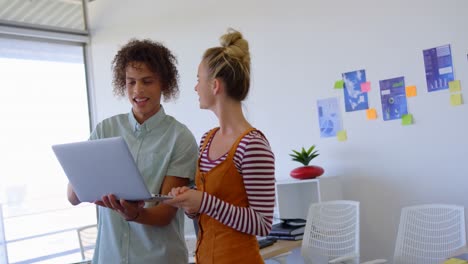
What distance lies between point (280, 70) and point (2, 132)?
2.49 m

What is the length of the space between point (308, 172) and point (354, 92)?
0.64 meters

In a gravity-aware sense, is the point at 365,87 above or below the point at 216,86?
above

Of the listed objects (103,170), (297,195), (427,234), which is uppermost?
(103,170)

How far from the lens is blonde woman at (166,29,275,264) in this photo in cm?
148

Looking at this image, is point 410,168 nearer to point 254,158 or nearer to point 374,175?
point 374,175

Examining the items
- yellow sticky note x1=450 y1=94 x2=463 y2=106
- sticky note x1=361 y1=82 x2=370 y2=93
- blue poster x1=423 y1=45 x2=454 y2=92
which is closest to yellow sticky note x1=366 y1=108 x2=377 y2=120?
sticky note x1=361 y1=82 x2=370 y2=93

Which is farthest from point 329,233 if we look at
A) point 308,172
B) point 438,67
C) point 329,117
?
point 438,67

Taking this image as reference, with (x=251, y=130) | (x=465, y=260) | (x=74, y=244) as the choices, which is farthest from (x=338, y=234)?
(x=74, y=244)

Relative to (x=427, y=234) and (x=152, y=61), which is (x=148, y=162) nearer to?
(x=152, y=61)

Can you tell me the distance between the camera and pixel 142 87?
1.77 meters

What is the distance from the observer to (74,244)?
5.40 meters

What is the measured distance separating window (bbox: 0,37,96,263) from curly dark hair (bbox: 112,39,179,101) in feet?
11.4

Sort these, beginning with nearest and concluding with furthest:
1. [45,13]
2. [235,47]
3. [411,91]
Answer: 1. [235,47]
2. [411,91]
3. [45,13]

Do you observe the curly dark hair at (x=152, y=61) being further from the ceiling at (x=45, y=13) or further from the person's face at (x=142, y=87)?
the ceiling at (x=45, y=13)
